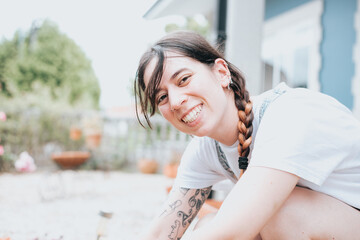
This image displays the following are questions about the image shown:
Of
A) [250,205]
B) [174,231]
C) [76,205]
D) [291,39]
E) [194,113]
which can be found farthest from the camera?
[291,39]

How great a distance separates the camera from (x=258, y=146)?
0.96m

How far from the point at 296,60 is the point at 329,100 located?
377 centimetres

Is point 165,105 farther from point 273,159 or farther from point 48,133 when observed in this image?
point 48,133

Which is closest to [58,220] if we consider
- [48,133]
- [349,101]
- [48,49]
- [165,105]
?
[165,105]

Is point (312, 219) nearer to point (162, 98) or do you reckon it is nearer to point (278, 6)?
point (162, 98)

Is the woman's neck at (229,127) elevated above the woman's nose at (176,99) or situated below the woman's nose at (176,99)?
below

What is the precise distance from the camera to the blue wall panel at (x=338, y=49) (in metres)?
3.61

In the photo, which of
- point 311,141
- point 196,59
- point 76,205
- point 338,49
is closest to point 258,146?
point 311,141

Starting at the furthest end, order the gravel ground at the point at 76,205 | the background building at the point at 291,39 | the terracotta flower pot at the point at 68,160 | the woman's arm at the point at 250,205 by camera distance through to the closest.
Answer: the terracotta flower pot at the point at 68,160, the gravel ground at the point at 76,205, the background building at the point at 291,39, the woman's arm at the point at 250,205

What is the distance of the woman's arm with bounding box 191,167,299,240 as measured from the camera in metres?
0.88

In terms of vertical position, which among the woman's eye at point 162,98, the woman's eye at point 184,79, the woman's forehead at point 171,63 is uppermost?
the woman's forehead at point 171,63

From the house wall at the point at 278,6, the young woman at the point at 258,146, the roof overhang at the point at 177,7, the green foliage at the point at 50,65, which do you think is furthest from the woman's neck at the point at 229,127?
the green foliage at the point at 50,65

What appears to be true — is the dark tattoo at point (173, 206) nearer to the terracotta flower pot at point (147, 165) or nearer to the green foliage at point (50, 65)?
the terracotta flower pot at point (147, 165)

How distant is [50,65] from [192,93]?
617 inches
